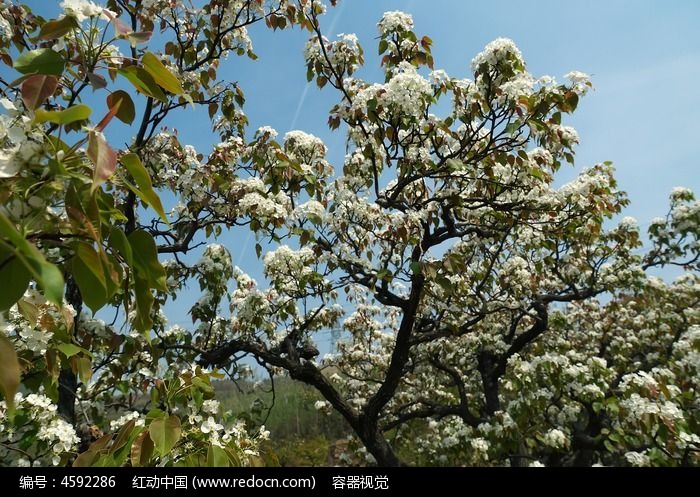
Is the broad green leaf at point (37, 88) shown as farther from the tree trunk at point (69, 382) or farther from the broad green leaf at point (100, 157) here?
the tree trunk at point (69, 382)

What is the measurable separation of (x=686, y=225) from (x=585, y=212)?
4024mm

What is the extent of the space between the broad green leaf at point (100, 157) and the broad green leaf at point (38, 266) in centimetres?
15

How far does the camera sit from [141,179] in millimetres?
775

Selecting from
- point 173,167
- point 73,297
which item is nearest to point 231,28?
point 173,167

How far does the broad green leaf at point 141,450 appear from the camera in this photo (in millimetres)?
1017

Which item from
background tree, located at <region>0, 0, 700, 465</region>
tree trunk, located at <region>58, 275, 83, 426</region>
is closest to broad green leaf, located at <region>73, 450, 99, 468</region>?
background tree, located at <region>0, 0, 700, 465</region>

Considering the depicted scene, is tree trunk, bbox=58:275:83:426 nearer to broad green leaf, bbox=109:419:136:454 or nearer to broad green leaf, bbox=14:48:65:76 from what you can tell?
broad green leaf, bbox=109:419:136:454

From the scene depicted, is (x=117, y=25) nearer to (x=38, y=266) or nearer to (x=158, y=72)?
(x=158, y=72)

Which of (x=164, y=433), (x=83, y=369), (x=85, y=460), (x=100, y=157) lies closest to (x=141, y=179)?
(x=100, y=157)

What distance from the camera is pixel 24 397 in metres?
2.43

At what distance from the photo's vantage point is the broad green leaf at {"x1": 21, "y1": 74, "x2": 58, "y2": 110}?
771mm

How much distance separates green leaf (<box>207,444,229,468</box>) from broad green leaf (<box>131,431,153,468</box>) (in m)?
0.14

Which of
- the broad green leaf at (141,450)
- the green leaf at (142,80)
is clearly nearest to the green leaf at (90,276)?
the green leaf at (142,80)

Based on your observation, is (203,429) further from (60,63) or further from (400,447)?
(400,447)
